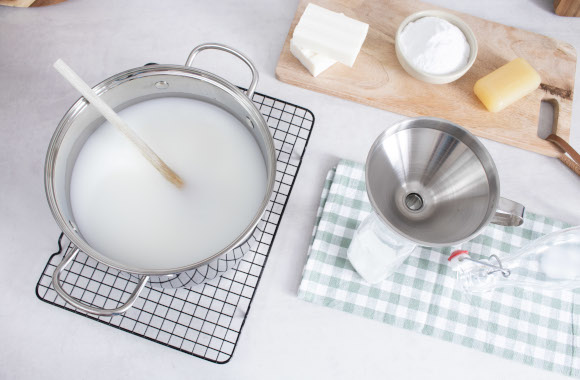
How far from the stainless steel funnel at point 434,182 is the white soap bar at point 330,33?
0.28m

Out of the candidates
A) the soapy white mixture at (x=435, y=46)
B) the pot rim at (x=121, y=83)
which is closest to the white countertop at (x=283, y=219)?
the soapy white mixture at (x=435, y=46)

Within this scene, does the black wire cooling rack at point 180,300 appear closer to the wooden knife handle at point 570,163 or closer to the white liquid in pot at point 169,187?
the white liquid in pot at point 169,187

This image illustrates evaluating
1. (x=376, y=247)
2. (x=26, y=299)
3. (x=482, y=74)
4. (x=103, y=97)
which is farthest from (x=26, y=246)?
(x=482, y=74)

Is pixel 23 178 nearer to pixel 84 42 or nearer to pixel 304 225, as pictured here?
pixel 84 42

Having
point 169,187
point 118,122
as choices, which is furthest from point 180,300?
point 118,122

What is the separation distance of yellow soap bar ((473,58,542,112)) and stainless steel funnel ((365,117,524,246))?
29 cm

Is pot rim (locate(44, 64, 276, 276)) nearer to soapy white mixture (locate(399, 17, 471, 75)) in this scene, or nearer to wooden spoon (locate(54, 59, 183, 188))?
wooden spoon (locate(54, 59, 183, 188))

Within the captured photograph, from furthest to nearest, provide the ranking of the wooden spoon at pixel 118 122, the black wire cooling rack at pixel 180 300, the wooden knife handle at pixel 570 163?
the wooden knife handle at pixel 570 163
the black wire cooling rack at pixel 180 300
the wooden spoon at pixel 118 122

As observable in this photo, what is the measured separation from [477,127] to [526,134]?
10 cm

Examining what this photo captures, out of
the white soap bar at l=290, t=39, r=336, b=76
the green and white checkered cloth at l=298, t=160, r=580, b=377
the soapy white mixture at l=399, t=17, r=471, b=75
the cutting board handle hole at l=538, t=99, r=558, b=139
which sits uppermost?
the soapy white mixture at l=399, t=17, r=471, b=75

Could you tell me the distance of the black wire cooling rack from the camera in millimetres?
750

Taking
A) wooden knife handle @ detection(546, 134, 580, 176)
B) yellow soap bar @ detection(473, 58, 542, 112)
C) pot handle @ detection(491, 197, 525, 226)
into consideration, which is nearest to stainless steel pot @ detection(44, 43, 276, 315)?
pot handle @ detection(491, 197, 525, 226)

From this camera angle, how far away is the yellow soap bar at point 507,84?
33.3 inches

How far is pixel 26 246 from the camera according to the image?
A: 2.61ft
